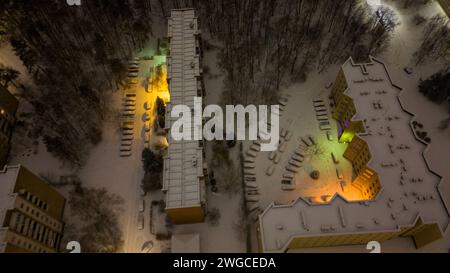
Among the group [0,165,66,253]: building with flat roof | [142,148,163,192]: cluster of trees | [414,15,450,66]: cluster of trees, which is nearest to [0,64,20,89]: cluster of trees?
[0,165,66,253]: building with flat roof

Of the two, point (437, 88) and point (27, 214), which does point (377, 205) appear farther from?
point (27, 214)

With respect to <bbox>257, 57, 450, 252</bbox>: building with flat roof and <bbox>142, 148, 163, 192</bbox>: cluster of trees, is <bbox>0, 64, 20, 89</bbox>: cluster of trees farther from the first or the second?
<bbox>257, 57, 450, 252</bbox>: building with flat roof

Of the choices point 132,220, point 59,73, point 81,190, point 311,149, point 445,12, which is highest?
point 445,12

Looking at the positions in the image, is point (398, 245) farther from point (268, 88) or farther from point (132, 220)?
point (132, 220)

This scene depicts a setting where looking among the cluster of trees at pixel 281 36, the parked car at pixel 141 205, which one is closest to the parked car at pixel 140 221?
the parked car at pixel 141 205

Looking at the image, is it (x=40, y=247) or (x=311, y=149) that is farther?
(x=311, y=149)

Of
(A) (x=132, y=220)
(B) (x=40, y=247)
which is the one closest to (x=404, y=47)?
(A) (x=132, y=220)
